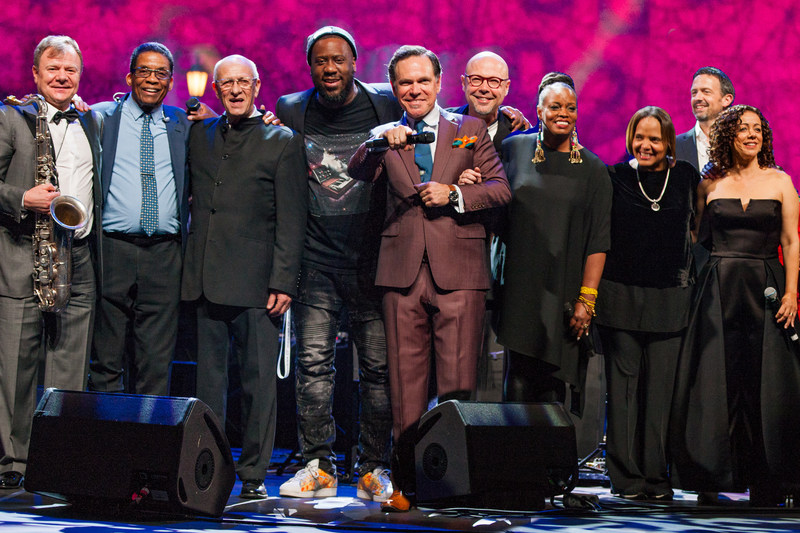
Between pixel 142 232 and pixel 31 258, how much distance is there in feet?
1.49

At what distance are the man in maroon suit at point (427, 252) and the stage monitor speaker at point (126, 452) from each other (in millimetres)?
719

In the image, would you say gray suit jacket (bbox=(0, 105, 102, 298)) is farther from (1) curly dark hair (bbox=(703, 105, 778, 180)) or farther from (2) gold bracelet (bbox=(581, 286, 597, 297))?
(1) curly dark hair (bbox=(703, 105, 778, 180))

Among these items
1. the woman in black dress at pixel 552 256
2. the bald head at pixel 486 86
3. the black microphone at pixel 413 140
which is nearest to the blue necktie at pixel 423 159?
the black microphone at pixel 413 140

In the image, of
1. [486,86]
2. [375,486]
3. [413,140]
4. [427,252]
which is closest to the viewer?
[413,140]

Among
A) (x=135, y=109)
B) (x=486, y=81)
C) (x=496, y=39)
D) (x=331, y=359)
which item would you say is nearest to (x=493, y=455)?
(x=331, y=359)

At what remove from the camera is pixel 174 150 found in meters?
3.42

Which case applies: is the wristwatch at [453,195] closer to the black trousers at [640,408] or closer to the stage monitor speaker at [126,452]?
the black trousers at [640,408]

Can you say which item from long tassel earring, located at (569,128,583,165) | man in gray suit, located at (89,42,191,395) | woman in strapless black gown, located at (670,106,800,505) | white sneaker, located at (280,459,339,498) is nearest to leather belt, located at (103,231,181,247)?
man in gray suit, located at (89,42,191,395)

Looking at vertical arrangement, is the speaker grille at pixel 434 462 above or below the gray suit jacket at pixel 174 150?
below

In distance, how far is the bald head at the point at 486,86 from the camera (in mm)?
3670

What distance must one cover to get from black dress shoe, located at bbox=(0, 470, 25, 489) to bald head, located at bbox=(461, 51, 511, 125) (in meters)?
2.38

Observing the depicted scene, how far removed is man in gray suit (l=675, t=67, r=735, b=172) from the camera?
13.6 feet

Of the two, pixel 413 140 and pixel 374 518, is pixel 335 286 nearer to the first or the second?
pixel 413 140

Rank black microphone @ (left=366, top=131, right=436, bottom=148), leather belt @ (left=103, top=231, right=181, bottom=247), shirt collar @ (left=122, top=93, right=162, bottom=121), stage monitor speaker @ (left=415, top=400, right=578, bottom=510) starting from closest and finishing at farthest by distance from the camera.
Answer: stage monitor speaker @ (left=415, top=400, right=578, bottom=510)
black microphone @ (left=366, top=131, right=436, bottom=148)
leather belt @ (left=103, top=231, right=181, bottom=247)
shirt collar @ (left=122, top=93, right=162, bottom=121)
